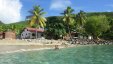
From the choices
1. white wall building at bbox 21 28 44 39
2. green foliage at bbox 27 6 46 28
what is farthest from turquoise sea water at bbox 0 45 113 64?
white wall building at bbox 21 28 44 39

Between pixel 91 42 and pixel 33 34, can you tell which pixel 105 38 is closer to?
pixel 91 42

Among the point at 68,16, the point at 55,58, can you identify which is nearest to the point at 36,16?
the point at 68,16

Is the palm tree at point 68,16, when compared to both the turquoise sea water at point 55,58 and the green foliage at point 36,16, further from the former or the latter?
the turquoise sea water at point 55,58

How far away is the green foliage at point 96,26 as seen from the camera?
121 meters

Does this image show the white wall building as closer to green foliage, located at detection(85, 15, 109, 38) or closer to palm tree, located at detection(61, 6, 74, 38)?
palm tree, located at detection(61, 6, 74, 38)

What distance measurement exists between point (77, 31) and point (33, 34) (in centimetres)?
1964

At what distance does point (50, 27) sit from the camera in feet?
370

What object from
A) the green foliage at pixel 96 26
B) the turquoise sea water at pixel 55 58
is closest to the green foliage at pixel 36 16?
the green foliage at pixel 96 26

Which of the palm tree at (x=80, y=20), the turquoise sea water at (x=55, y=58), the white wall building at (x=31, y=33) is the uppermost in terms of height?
the palm tree at (x=80, y=20)

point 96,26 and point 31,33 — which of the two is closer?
point 96,26

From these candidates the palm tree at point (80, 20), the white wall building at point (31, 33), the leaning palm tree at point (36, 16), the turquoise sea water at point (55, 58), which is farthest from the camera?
the palm tree at point (80, 20)

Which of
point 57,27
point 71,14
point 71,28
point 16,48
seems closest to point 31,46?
point 16,48

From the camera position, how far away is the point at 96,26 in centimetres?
12119

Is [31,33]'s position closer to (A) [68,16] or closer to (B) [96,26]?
(A) [68,16]
